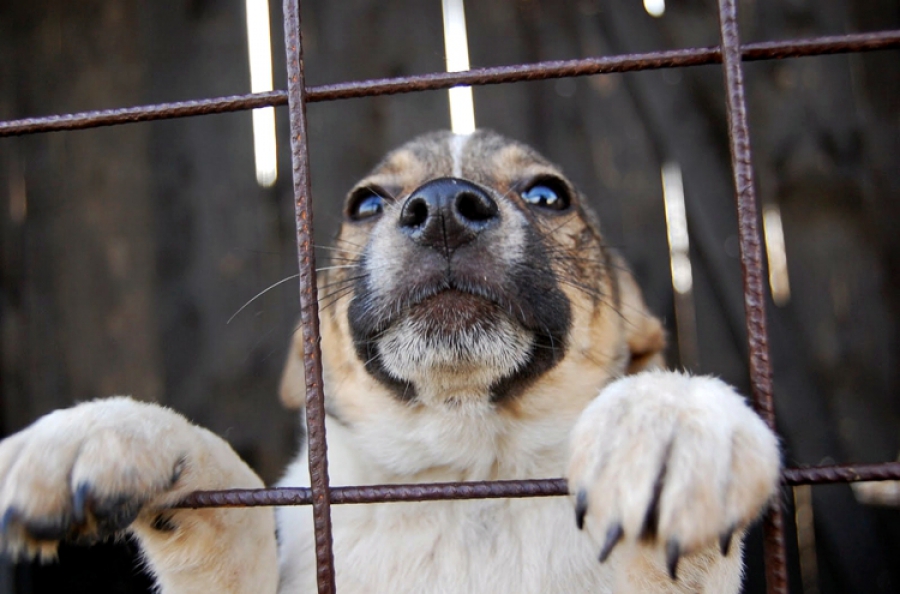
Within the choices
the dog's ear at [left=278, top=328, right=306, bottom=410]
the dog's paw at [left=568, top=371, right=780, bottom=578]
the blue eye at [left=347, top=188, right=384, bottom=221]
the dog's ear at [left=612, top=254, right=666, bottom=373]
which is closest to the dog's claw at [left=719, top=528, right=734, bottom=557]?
the dog's paw at [left=568, top=371, right=780, bottom=578]

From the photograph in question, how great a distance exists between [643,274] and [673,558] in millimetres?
2679

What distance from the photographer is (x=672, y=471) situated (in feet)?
3.95

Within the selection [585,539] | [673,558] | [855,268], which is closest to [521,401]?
[585,539]

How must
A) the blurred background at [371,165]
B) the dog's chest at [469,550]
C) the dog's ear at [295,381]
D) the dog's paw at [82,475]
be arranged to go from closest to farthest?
the dog's paw at [82,475], the dog's chest at [469,550], the dog's ear at [295,381], the blurred background at [371,165]

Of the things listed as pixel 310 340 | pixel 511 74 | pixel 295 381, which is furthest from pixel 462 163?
pixel 310 340

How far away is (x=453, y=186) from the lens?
5.57 feet

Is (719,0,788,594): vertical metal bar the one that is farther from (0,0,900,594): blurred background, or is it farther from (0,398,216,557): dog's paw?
(0,0,900,594): blurred background

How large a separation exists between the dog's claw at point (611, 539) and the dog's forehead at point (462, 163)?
140cm

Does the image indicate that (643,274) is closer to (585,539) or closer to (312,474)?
(585,539)

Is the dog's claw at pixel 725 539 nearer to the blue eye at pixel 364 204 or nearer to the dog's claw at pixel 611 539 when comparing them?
the dog's claw at pixel 611 539

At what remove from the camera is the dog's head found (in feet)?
5.75

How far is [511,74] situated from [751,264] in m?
0.58

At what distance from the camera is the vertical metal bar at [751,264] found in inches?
49.3

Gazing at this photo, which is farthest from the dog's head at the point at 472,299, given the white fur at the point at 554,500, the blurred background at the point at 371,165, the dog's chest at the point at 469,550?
the blurred background at the point at 371,165
